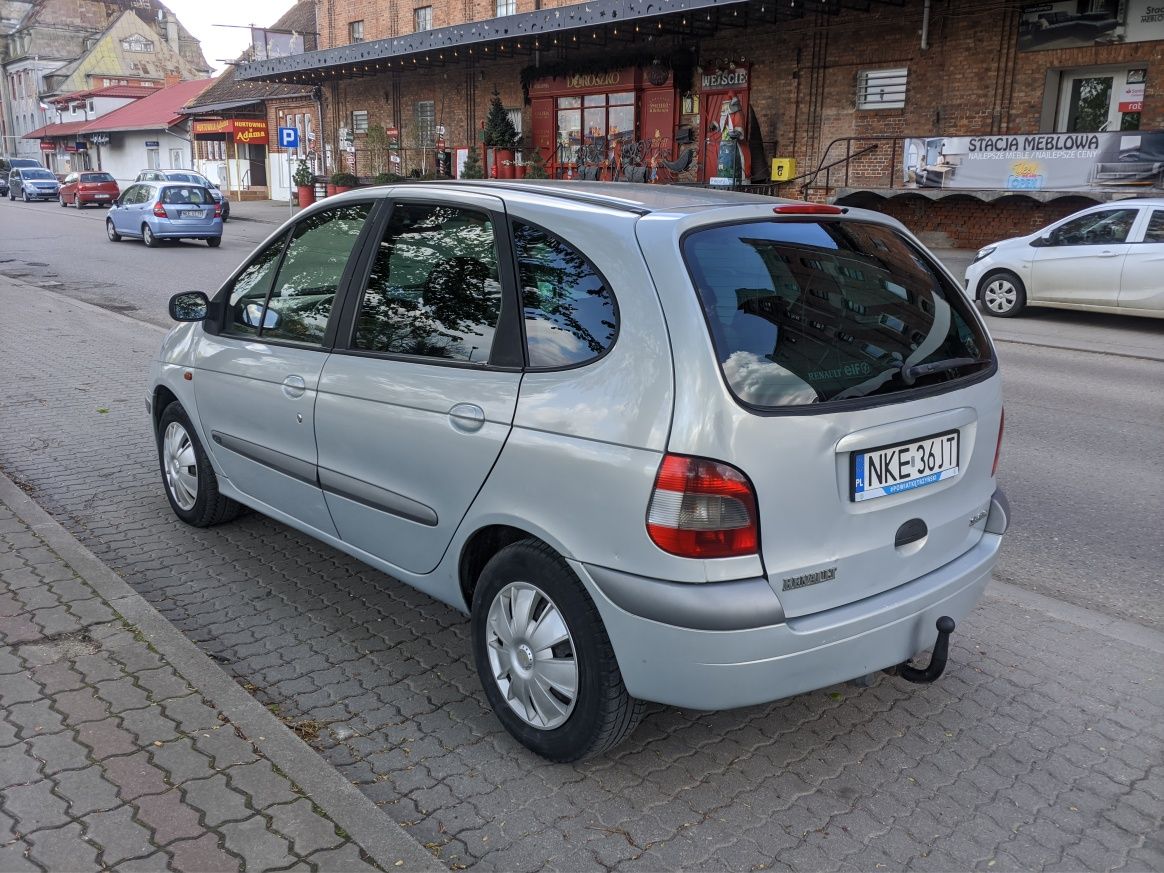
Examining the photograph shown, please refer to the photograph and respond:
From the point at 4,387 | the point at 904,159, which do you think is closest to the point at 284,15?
the point at 904,159

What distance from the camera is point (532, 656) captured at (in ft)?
10.4

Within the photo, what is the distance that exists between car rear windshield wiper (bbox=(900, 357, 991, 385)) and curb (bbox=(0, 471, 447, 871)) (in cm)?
198

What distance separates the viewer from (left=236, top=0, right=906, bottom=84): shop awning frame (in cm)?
2275

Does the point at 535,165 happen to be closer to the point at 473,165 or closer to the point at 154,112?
the point at 473,165

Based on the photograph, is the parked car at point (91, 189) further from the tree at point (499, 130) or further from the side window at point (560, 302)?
the side window at point (560, 302)

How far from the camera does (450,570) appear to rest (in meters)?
3.49

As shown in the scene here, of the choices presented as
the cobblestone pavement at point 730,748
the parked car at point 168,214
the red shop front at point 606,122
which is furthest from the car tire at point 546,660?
the red shop front at point 606,122

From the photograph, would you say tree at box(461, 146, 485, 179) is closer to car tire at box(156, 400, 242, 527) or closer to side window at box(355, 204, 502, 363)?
car tire at box(156, 400, 242, 527)

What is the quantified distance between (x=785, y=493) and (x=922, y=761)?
1.17 meters

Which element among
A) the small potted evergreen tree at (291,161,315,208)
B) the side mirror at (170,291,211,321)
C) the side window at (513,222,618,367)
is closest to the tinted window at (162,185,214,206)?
the small potted evergreen tree at (291,161,315,208)

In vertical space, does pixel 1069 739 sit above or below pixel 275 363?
below

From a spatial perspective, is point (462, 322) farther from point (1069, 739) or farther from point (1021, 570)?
point (1021, 570)

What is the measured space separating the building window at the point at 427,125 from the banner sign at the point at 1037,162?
18774 millimetres

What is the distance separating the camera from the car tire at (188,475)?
5094mm
